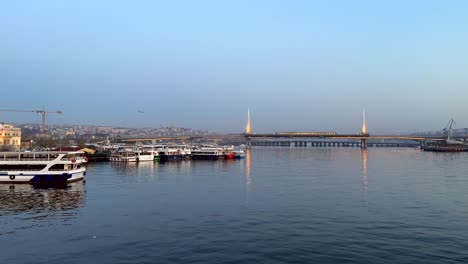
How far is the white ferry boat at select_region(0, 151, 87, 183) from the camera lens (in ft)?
117

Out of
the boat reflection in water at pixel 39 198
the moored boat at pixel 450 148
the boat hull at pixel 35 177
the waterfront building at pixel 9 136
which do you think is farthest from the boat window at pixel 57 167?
the moored boat at pixel 450 148

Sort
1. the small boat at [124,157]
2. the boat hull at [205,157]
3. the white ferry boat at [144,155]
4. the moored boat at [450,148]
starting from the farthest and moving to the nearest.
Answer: the moored boat at [450,148], the boat hull at [205,157], the white ferry boat at [144,155], the small boat at [124,157]

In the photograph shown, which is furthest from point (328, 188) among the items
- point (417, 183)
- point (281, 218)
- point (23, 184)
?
point (23, 184)

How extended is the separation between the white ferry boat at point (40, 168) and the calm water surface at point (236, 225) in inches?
122

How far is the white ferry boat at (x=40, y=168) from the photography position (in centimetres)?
3556

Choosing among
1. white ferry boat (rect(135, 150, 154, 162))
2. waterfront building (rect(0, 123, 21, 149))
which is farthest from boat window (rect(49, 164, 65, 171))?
waterfront building (rect(0, 123, 21, 149))

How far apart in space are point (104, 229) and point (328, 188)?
62.3ft

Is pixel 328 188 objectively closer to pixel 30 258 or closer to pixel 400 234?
pixel 400 234

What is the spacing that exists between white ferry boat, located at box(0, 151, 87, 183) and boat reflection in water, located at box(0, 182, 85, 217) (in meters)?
0.68

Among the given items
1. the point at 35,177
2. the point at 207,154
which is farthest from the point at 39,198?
the point at 207,154

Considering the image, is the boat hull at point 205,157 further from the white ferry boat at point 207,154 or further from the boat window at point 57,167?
the boat window at point 57,167

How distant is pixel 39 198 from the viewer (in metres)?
28.5

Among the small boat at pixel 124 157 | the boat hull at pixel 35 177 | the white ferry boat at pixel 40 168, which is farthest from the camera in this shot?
the small boat at pixel 124 157

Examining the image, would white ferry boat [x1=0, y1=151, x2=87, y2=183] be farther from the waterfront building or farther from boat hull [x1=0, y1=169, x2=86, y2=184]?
the waterfront building
